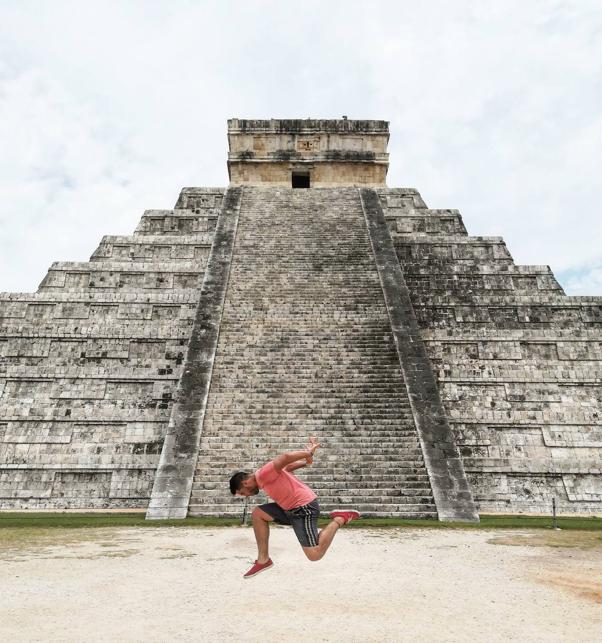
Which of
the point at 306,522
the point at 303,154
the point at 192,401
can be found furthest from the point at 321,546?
the point at 303,154

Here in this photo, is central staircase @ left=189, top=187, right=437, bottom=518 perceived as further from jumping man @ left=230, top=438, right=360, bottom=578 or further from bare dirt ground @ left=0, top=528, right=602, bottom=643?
jumping man @ left=230, top=438, right=360, bottom=578

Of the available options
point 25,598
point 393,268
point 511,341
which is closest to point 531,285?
point 511,341

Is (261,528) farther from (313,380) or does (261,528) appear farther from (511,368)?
(511,368)

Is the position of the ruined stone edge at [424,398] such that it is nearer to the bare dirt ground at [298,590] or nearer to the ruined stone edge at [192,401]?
the bare dirt ground at [298,590]

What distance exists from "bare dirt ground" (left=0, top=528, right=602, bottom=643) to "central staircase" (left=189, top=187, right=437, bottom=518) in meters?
2.26

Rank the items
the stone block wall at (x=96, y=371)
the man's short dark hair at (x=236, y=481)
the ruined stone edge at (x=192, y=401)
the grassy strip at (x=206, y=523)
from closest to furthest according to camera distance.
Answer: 1. the man's short dark hair at (x=236, y=481)
2. the grassy strip at (x=206, y=523)
3. the ruined stone edge at (x=192, y=401)
4. the stone block wall at (x=96, y=371)

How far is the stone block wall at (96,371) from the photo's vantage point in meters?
9.80

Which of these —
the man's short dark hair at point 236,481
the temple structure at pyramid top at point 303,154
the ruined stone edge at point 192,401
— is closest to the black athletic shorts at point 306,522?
the man's short dark hair at point 236,481

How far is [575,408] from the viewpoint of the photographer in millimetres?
11289

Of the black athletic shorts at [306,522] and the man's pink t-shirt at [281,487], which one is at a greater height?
the man's pink t-shirt at [281,487]

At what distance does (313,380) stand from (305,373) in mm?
261

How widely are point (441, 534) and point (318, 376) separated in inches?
177

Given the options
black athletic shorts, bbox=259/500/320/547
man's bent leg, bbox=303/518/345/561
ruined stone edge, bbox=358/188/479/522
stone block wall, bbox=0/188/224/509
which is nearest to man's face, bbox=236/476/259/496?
black athletic shorts, bbox=259/500/320/547

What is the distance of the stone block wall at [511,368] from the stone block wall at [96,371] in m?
6.12
